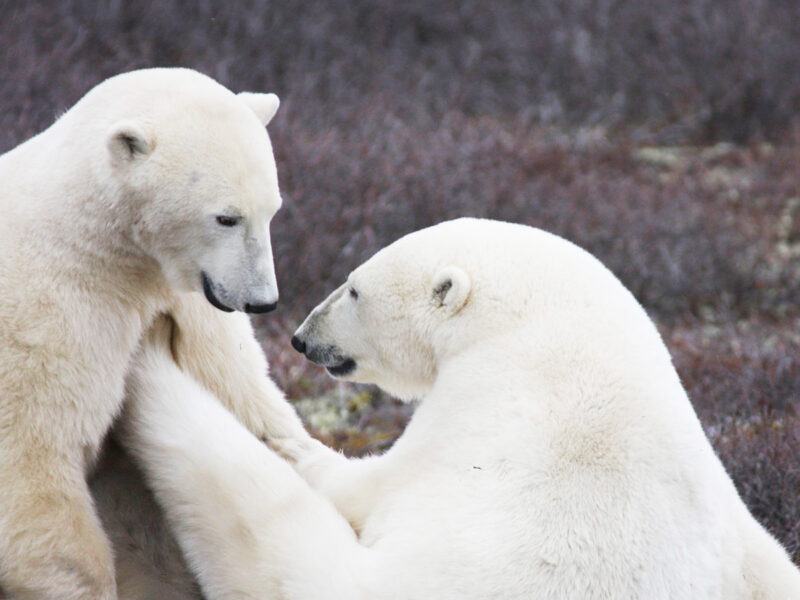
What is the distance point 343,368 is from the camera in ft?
9.88

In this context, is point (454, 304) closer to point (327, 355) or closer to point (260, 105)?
point (327, 355)

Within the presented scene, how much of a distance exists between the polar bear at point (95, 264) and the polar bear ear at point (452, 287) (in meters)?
0.35

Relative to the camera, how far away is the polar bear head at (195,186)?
264 cm

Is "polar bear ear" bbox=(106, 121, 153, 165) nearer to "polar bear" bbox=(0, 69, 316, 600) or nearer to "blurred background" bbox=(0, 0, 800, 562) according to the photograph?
"polar bear" bbox=(0, 69, 316, 600)

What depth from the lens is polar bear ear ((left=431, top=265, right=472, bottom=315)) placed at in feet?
8.68

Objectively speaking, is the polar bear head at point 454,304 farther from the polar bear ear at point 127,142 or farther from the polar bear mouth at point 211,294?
the polar bear ear at point 127,142

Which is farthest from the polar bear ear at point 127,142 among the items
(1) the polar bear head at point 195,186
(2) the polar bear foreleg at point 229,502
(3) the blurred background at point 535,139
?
(3) the blurred background at point 535,139

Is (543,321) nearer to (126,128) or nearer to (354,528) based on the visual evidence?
(354,528)

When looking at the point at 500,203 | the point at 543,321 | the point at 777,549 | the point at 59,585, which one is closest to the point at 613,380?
the point at 543,321

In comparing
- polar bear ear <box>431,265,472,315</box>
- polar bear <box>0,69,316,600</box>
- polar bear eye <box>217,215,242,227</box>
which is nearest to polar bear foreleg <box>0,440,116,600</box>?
polar bear <box>0,69,316,600</box>

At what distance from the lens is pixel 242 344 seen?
3039 millimetres

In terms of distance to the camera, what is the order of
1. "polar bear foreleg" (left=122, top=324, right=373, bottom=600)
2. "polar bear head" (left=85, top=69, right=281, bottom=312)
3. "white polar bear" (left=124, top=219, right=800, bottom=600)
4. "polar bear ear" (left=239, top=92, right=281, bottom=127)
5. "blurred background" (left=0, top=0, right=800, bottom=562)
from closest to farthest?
1. "white polar bear" (left=124, top=219, right=800, bottom=600)
2. "polar bear foreleg" (left=122, top=324, right=373, bottom=600)
3. "polar bear head" (left=85, top=69, right=281, bottom=312)
4. "polar bear ear" (left=239, top=92, right=281, bottom=127)
5. "blurred background" (left=0, top=0, right=800, bottom=562)

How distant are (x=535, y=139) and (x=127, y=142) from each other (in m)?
5.93

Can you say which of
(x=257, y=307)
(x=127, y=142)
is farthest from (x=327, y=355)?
(x=127, y=142)
